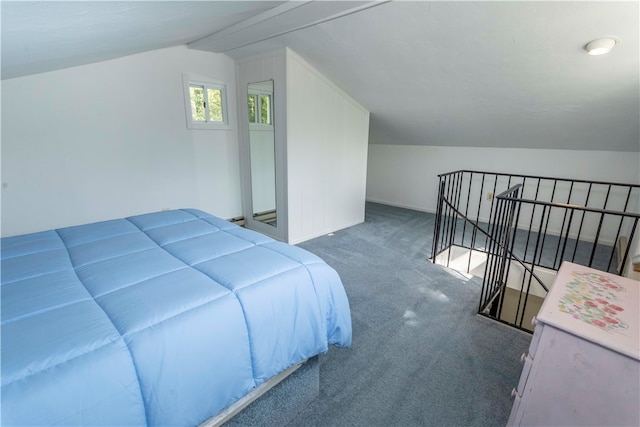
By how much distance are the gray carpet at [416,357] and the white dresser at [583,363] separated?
16.2 inches

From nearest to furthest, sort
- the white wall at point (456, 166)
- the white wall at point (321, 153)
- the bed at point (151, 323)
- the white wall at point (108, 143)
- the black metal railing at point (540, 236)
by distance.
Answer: the bed at point (151, 323), the white wall at point (108, 143), the black metal railing at point (540, 236), the white wall at point (321, 153), the white wall at point (456, 166)

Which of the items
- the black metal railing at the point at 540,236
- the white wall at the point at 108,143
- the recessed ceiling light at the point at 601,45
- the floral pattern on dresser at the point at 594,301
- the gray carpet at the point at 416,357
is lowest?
the gray carpet at the point at 416,357

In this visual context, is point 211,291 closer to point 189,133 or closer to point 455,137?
point 189,133

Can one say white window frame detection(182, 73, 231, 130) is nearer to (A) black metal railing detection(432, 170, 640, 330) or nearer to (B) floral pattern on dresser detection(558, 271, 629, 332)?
(A) black metal railing detection(432, 170, 640, 330)

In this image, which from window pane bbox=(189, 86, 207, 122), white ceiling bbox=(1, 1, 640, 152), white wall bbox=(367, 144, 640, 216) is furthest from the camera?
white wall bbox=(367, 144, 640, 216)

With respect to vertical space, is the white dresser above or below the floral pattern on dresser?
below

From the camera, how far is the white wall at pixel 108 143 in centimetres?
270

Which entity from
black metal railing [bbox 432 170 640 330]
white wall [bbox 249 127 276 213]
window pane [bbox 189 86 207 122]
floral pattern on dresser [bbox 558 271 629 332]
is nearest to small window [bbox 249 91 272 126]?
white wall [bbox 249 127 276 213]

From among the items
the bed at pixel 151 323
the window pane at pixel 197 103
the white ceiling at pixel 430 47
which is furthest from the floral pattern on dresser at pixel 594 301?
the window pane at pixel 197 103

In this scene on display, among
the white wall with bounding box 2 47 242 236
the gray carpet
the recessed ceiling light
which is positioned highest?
the recessed ceiling light

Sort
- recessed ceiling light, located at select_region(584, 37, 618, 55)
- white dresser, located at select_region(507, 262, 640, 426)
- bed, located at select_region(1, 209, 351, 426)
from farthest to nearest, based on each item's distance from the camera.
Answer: recessed ceiling light, located at select_region(584, 37, 618, 55) < white dresser, located at select_region(507, 262, 640, 426) < bed, located at select_region(1, 209, 351, 426)

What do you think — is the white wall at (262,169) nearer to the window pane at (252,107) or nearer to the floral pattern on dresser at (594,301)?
the window pane at (252,107)

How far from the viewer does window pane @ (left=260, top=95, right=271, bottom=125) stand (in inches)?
141

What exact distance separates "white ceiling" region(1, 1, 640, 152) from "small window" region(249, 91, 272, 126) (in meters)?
0.48
